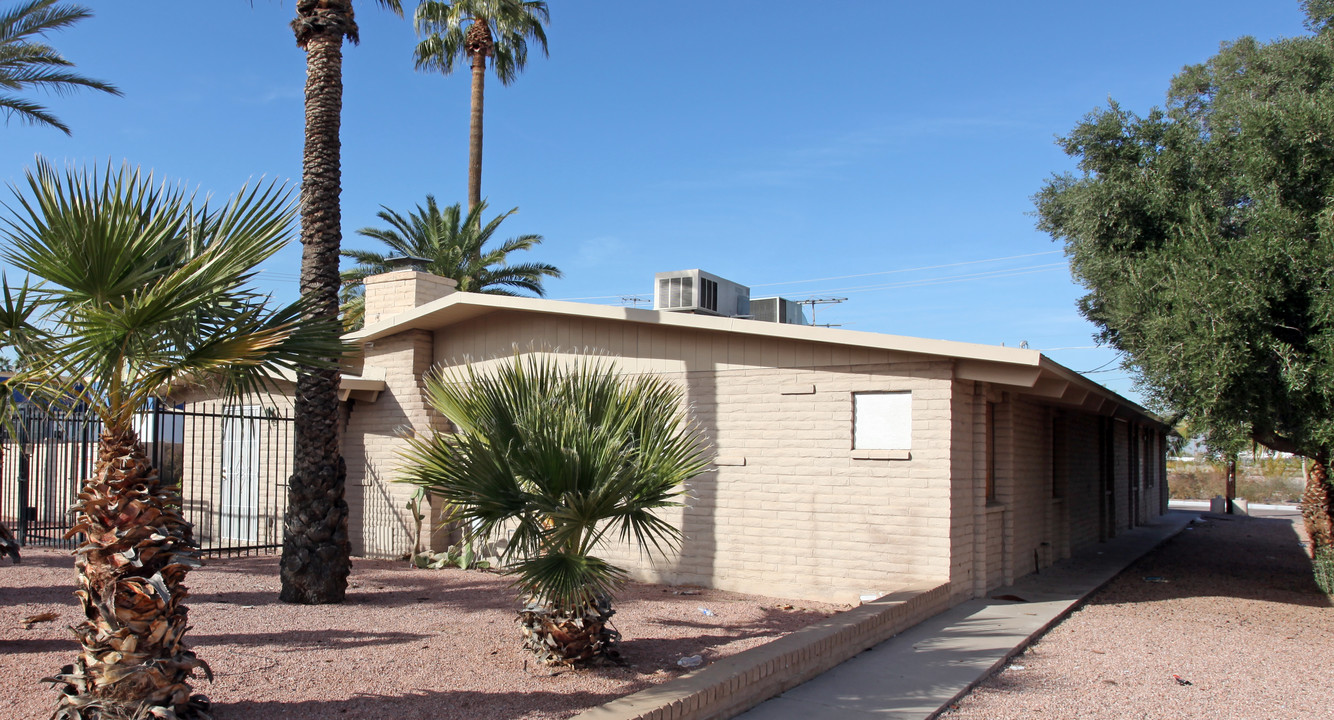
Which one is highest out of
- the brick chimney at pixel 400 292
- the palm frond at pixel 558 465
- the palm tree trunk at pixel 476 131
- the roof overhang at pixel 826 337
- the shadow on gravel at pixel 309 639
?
the palm tree trunk at pixel 476 131

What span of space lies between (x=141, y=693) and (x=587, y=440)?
2910 mm

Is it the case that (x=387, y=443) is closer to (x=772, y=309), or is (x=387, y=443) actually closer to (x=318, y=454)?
(x=318, y=454)

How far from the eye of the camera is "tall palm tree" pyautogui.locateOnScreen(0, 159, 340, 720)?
15.0 feet

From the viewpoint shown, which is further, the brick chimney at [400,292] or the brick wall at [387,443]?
the brick chimney at [400,292]

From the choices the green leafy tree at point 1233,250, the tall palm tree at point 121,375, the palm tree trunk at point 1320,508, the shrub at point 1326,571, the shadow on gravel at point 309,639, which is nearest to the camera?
the tall palm tree at point 121,375

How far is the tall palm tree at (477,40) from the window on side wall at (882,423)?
18.4 meters

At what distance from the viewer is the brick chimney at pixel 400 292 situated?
13.7m

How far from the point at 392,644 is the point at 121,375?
3507mm

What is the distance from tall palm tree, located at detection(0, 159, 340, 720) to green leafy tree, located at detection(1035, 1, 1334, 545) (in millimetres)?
9202

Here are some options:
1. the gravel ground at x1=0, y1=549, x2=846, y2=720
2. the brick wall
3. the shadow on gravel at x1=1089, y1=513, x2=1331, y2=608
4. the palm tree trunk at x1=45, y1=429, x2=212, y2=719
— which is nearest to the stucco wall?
the gravel ground at x1=0, y1=549, x2=846, y2=720

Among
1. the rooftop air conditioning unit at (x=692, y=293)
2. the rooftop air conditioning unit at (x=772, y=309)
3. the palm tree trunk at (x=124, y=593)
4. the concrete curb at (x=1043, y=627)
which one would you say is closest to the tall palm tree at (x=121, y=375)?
the palm tree trunk at (x=124, y=593)

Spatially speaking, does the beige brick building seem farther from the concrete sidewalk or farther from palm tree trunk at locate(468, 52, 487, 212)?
palm tree trunk at locate(468, 52, 487, 212)

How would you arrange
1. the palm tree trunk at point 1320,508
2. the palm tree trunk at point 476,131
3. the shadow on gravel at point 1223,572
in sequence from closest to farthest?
the shadow on gravel at point 1223,572, the palm tree trunk at point 1320,508, the palm tree trunk at point 476,131

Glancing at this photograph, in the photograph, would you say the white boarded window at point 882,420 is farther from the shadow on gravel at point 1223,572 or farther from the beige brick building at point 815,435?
the shadow on gravel at point 1223,572
